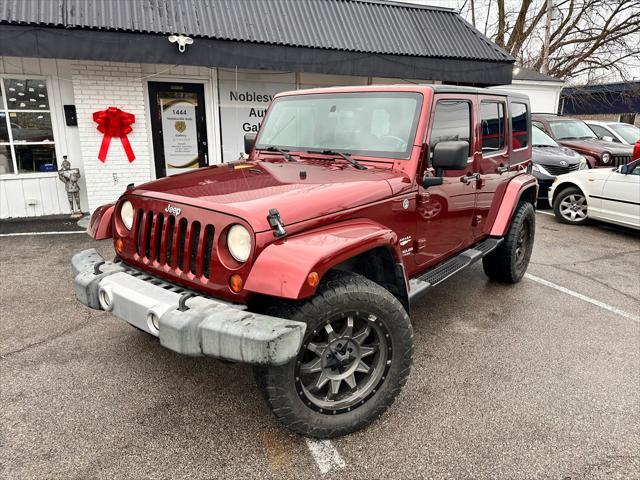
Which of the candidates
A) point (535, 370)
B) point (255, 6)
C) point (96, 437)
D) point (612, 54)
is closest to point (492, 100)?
point (535, 370)

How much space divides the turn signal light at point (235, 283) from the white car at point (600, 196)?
7.06 metres

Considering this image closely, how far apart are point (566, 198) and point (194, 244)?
770cm

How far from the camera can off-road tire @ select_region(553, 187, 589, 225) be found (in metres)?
7.98

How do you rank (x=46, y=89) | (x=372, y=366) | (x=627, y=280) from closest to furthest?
(x=372, y=366), (x=627, y=280), (x=46, y=89)

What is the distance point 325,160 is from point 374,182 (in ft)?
2.04

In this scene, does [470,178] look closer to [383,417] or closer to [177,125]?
[383,417]

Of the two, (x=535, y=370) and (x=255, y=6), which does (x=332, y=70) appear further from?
(x=535, y=370)

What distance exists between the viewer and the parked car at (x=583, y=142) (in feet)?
33.9

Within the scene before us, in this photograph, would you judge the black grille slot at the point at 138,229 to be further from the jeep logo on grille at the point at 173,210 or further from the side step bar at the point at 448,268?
the side step bar at the point at 448,268

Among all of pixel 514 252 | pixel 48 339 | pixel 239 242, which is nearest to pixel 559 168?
pixel 514 252

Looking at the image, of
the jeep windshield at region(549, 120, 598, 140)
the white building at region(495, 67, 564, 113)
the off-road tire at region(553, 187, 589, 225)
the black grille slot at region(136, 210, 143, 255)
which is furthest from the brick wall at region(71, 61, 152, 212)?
the white building at region(495, 67, 564, 113)

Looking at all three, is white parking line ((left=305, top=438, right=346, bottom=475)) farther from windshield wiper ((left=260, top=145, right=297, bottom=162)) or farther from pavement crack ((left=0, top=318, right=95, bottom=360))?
pavement crack ((left=0, top=318, right=95, bottom=360))

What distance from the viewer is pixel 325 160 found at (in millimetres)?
3344

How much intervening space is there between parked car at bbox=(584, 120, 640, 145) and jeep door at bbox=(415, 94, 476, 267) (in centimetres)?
A: 1127
